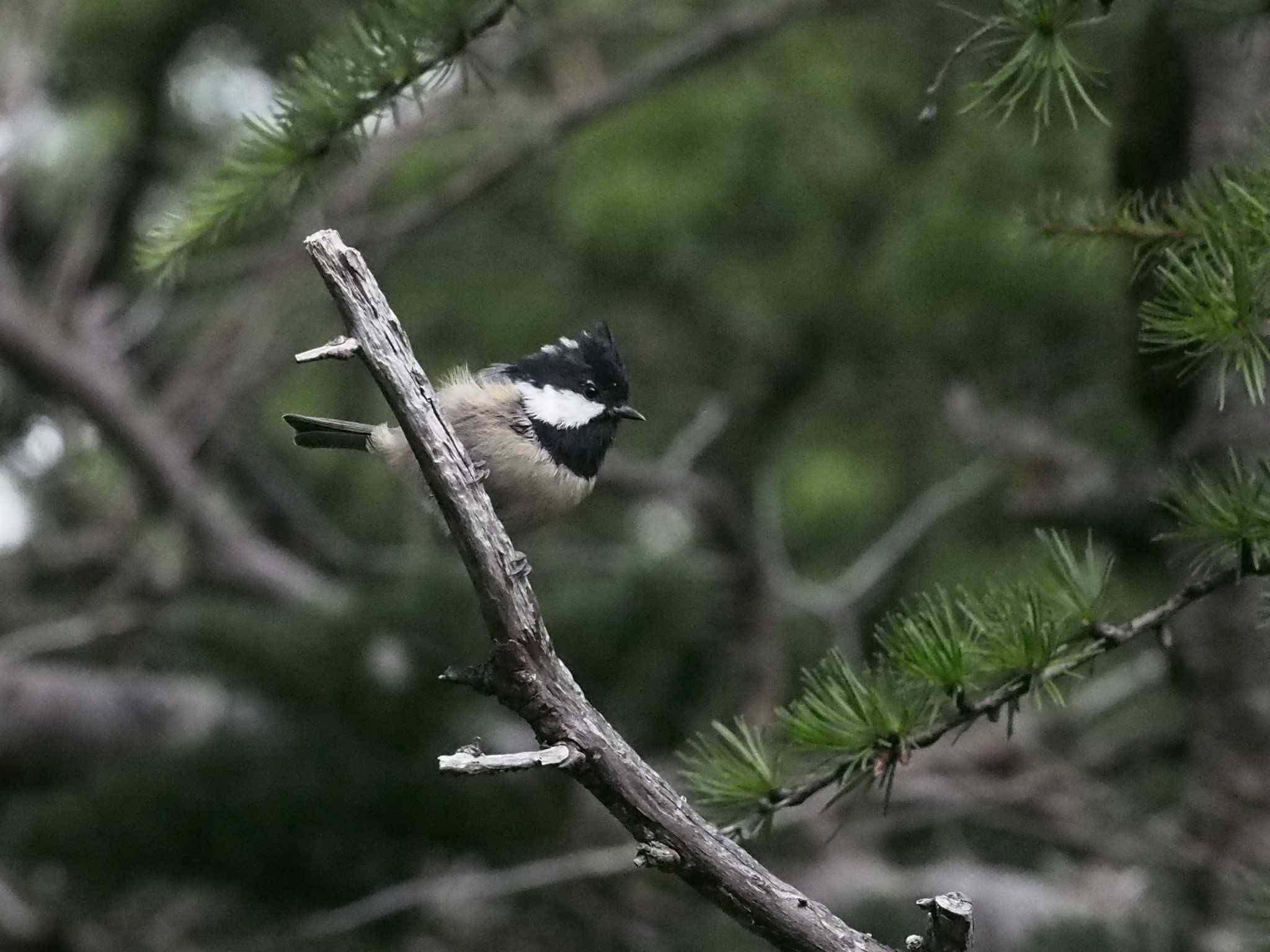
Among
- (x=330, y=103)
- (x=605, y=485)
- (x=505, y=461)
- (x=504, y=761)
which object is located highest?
(x=605, y=485)

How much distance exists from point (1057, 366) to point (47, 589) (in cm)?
390

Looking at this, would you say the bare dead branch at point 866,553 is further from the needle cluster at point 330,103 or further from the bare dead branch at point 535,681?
the bare dead branch at point 535,681

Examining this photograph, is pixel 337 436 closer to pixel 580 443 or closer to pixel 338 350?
pixel 580 443

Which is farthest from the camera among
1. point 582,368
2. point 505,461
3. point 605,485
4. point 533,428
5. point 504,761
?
point 605,485

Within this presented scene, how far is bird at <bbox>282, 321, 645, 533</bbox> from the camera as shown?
2738 millimetres

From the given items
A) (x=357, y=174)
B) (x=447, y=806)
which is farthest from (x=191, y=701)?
(x=357, y=174)

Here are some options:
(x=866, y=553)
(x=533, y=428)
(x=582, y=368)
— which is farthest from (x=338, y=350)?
(x=866, y=553)

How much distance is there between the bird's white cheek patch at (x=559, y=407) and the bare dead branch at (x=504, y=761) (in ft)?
4.39

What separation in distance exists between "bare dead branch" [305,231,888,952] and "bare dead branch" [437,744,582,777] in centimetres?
3

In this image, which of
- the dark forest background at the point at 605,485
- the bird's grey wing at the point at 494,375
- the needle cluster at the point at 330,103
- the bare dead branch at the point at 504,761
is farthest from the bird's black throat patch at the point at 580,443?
the bare dead branch at the point at 504,761

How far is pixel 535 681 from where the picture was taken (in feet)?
5.47

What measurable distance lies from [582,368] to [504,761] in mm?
1531

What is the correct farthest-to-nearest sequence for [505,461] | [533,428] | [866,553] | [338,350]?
[866,553] < [533,428] < [505,461] < [338,350]

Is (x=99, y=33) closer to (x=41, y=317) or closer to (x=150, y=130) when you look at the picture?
(x=150, y=130)
